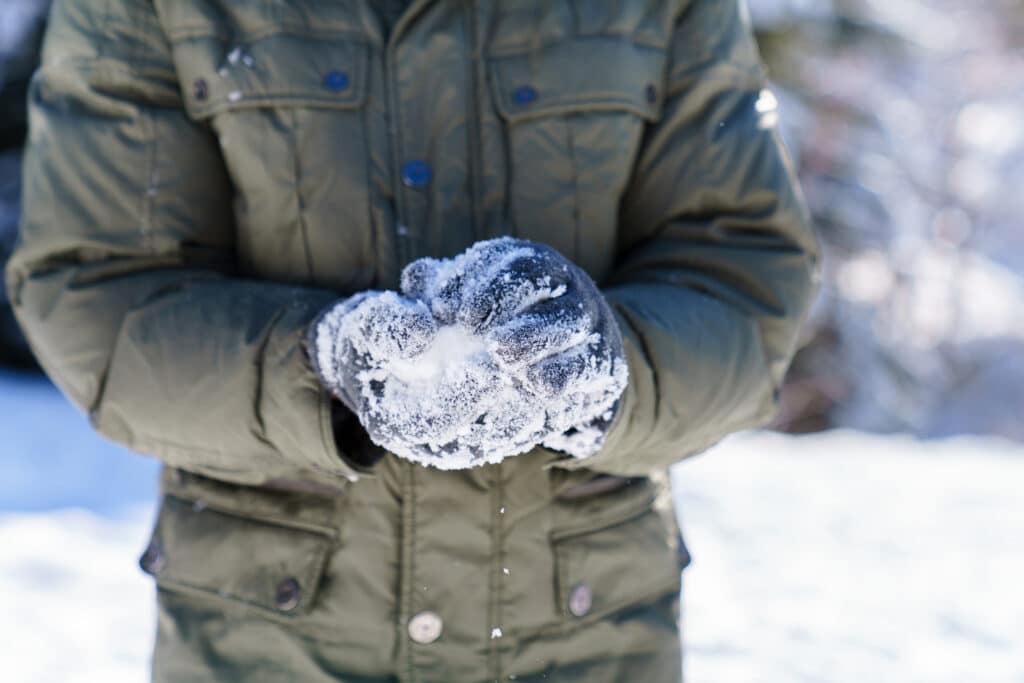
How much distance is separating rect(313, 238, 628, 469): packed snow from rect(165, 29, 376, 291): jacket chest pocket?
0.26 meters

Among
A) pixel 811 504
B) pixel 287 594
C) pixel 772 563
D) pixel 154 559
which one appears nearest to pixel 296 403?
pixel 287 594

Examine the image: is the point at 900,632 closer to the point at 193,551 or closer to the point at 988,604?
the point at 988,604

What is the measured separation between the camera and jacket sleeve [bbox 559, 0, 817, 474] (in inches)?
56.2

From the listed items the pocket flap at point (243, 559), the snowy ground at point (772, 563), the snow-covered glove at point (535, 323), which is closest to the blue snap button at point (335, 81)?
the snow-covered glove at point (535, 323)

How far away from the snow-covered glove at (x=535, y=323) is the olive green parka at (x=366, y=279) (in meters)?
0.15

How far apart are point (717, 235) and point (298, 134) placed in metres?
0.70

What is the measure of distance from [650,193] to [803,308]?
32cm

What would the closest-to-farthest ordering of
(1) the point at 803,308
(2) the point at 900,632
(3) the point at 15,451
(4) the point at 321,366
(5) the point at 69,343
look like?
(4) the point at 321,366, (5) the point at 69,343, (1) the point at 803,308, (2) the point at 900,632, (3) the point at 15,451

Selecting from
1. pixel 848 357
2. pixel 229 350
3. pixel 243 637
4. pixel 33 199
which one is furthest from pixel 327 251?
pixel 848 357

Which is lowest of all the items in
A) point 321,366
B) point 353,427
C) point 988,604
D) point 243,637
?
point 988,604

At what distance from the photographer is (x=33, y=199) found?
144 cm

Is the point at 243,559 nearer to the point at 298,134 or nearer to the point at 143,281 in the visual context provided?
the point at 143,281

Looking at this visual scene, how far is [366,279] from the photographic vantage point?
4.71 ft

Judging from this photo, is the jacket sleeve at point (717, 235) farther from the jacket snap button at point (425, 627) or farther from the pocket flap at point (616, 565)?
the jacket snap button at point (425, 627)
